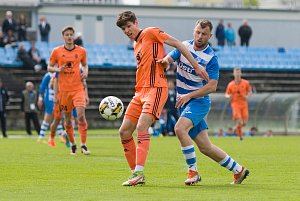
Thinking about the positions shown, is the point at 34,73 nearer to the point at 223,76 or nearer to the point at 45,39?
the point at 45,39

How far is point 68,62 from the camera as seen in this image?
65.1ft

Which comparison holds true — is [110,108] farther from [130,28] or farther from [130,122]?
[130,28]

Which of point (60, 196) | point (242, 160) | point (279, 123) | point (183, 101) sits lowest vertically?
point (279, 123)

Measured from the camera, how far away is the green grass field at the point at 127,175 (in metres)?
11.3

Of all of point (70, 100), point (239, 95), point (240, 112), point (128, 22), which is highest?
point (128, 22)

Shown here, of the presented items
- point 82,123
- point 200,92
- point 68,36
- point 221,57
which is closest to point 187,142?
point 200,92

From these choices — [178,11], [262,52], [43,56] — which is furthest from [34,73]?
[178,11]

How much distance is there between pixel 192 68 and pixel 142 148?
124cm

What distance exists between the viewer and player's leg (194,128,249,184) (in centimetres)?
1273

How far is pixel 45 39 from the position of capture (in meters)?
46.0

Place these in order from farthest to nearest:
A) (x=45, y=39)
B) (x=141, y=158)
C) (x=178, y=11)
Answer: (x=178, y=11)
(x=45, y=39)
(x=141, y=158)

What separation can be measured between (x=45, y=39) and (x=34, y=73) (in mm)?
4101

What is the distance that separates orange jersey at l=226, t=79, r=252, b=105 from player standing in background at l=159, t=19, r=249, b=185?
17.6 metres

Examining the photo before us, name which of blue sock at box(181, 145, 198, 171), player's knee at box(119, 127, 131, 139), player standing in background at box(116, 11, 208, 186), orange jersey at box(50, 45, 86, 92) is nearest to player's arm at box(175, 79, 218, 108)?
player standing in background at box(116, 11, 208, 186)
